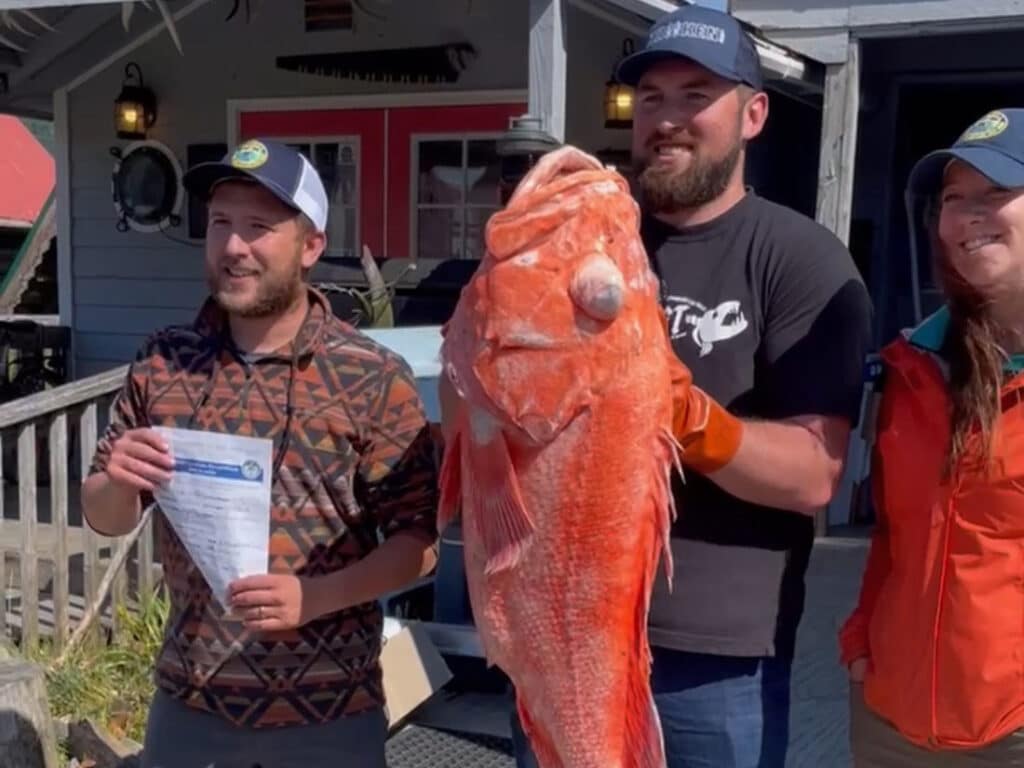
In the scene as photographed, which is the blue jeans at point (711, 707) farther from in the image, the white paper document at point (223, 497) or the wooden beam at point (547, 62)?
the wooden beam at point (547, 62)

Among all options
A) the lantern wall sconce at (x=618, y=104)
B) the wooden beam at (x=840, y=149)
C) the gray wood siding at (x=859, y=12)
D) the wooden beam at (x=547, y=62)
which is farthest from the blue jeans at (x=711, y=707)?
the lantern wall sconce at (x=618, y=104)

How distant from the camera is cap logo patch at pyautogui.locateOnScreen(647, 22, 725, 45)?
2119 millimetres

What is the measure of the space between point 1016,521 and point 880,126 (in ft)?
20.7

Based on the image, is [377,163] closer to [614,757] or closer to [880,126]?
[880,126]

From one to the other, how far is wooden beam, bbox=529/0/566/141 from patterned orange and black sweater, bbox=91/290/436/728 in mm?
3425

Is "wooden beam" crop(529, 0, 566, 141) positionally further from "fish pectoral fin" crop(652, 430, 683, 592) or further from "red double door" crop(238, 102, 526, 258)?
"fish pectoral fin" crop(652, 430, 683, 592)

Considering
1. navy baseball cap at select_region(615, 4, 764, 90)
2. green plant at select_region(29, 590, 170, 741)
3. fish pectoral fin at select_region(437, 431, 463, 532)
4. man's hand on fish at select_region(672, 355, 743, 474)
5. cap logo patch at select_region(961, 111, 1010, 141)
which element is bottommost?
green plant at select_region(29, 590, 170, 741)

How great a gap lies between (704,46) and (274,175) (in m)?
0.85

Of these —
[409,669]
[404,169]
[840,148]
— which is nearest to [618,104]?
[840,148]

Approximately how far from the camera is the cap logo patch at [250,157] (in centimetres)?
235

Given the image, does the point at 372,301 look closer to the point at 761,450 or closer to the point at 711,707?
the point at 711,707

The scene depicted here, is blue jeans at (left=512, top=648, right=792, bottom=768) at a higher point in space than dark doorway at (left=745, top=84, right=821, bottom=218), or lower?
lower

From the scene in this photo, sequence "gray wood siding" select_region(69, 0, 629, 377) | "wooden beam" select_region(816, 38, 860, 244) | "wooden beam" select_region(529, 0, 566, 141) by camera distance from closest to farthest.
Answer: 1. "wooden beam" select_region(529, 0, 566, 141)
2. "wooden beam" select_region(816, 38, 860, 244)
3. "gray wood siding" select_region(69, 0, 629, 377)

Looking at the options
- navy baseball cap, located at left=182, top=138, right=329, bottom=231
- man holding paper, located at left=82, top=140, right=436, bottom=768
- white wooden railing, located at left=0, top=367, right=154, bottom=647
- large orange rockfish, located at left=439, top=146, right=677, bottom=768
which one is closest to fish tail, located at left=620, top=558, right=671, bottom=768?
large orange rockfish, located at left=439, top=146, right=677, bottom=768
